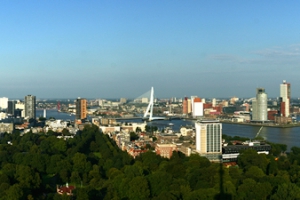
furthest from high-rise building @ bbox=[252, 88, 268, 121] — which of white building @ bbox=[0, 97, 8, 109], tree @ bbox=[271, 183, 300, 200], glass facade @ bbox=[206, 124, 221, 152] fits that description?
white building @ bbox=[0, 97, 8, 109]

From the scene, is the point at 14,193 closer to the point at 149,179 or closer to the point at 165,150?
the point at 149,179

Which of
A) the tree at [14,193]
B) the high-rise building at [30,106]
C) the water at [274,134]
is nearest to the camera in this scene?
the tree at [14,193]

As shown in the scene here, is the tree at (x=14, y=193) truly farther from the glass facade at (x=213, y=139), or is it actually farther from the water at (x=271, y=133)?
the water at (x=271, y=133)

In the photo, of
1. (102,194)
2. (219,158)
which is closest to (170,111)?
(219,158)

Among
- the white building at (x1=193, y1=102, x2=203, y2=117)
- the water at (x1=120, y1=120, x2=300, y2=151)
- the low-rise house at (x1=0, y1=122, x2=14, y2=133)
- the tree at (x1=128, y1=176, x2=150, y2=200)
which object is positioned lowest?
the tree at (x1=128, y1=176, x2=150, y2=200)

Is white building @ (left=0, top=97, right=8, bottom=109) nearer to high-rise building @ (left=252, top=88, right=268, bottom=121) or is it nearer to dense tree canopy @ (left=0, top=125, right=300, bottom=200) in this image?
high-rise building @ (left=252, top=88, right=268, bottom=121)

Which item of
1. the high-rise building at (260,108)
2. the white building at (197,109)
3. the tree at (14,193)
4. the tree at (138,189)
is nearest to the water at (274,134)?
the high-rise building at (260,108)

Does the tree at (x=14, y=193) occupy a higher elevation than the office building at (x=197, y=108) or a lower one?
lower

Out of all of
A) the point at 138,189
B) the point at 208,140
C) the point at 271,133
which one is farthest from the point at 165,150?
the point at 271,133
